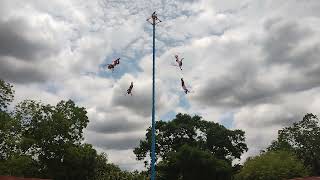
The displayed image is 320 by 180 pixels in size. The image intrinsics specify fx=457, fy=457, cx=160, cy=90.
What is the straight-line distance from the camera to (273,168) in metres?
57.8

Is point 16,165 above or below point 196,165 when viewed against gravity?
below

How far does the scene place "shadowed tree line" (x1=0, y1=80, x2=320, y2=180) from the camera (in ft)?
171

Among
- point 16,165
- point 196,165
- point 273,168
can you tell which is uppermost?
point 196,165

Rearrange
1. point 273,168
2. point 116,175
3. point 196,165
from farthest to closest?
point 116,175 < point 196,165 < point 273,168

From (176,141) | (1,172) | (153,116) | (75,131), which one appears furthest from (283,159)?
(153,116)

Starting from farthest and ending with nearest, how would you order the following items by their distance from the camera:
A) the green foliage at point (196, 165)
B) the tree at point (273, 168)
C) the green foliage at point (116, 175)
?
the green foliage at point (116, 175)
the green foliage at point (196, 165)
the tree at point (273, 168)

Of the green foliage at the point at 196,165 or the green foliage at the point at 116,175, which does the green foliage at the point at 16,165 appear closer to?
the green foliage at the point at 116,175

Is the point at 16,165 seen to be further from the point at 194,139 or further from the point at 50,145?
the point at 194,139

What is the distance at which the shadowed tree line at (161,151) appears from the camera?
52.1 meters

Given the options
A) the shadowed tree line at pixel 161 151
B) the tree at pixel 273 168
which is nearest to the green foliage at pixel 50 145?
the shadowed tree line at pixel 161 151

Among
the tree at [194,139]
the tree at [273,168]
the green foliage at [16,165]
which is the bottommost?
the green foliage at [16,165]

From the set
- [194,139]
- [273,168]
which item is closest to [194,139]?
[194,139]

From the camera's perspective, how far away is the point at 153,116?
22.6 metres

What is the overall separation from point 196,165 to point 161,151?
34.6 feet
